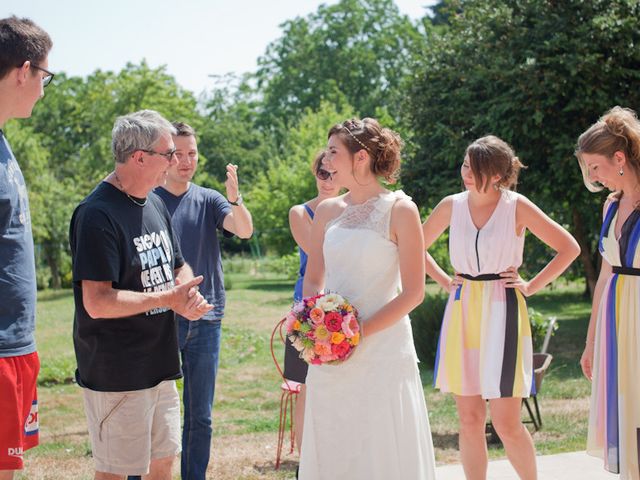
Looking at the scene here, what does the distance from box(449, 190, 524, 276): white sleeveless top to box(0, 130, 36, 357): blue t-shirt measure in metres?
2.66

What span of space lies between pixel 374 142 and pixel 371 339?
973 mm

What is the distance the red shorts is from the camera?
127 inches

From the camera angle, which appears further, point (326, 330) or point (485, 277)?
point (485, 277)

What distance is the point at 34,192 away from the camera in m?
33.1

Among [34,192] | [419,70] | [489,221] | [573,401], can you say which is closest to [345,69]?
[34,192]

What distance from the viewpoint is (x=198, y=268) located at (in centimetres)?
520

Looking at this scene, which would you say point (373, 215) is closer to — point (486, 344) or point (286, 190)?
point (486, 344)

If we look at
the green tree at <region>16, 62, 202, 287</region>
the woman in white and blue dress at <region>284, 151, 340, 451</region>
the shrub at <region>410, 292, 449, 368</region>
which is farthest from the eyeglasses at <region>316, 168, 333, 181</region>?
the green tree at <region>16, 62, 202, 287</region>

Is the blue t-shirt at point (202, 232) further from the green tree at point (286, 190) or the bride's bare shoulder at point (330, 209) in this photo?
the green tree at point (286, 190)

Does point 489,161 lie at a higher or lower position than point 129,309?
higher

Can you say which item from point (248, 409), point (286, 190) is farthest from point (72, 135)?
point (248, 409)

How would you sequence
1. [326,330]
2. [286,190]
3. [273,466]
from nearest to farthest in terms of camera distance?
[326,330], [273,466], [286,190]

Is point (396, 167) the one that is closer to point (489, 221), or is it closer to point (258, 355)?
point (489, 221)

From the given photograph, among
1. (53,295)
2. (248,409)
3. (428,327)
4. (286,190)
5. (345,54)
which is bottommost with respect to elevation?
(53,295)
